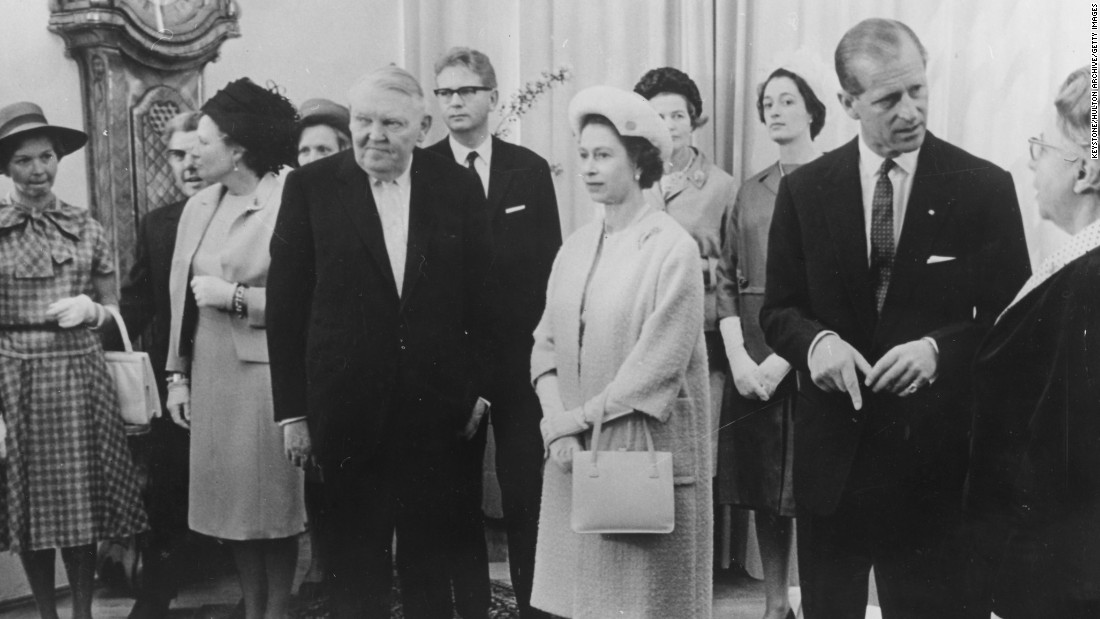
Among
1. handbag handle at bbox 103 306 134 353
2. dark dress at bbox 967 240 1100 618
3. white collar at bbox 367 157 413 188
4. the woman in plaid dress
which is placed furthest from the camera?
handbag handle at bbox 103 306 134 353

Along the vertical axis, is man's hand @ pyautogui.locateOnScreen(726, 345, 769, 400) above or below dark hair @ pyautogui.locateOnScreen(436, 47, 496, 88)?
below

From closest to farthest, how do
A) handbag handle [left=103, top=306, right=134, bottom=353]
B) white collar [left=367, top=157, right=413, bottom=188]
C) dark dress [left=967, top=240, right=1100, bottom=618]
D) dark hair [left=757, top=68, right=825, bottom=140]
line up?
1. dark dress [left=967, top=240, right=1100, bottom=618]
2. dark hair [left=757, top=68, right=825, bottom=140]
3. white collar [left=367, top=157, right=413, bottom=188]
4. handbag handle [left=103, top=306, right=134, bottom=353]

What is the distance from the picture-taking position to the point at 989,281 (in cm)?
258

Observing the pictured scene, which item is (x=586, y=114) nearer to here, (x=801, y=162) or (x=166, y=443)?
(x=801, y=162)

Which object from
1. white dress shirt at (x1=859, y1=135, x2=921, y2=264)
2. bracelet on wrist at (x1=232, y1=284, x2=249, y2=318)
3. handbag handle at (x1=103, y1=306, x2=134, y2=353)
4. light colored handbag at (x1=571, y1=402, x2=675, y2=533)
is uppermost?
white dress shirt at (x1=859, y1=135, x2=921, y2=264)

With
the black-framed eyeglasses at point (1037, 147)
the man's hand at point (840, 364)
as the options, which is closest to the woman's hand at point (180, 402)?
the man's hand at point (840, 364)

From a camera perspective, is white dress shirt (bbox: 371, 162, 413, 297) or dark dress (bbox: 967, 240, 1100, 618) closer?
dark dress (bbox: 967, 240, 1100, 618)

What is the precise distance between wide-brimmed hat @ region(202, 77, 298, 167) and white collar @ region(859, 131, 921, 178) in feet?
5.20

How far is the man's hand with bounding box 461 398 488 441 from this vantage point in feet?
9.58

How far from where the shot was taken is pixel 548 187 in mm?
2982

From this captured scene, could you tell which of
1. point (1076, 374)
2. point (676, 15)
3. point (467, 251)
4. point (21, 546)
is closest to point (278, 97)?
point (467, 251)

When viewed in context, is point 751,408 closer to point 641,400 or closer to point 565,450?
point 641,400

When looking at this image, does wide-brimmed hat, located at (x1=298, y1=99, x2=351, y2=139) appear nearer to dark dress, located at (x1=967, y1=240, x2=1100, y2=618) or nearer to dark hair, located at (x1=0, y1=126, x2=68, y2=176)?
dark hair, located at (x1=0, y1=126, x2=68, y2=176)

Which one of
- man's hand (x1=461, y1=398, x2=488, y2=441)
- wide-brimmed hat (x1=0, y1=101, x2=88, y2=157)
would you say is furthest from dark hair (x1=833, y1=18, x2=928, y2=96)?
wide-brimmed hat (x1=0, y1=101, x2=88, y2=157)
